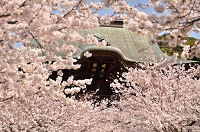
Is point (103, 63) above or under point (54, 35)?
under

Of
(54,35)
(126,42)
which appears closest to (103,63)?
(126,42)

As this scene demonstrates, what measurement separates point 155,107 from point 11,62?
484 centimetres

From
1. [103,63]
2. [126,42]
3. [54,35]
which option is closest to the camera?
[54,35]

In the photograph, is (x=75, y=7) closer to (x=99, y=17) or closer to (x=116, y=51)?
(x=99, y=17)

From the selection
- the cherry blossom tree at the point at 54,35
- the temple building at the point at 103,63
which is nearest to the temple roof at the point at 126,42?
the temple building at the point at 103,63

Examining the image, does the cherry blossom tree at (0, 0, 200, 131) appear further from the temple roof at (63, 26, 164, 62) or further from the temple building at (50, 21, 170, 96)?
the temple roof at (63, 26, 164, 62)

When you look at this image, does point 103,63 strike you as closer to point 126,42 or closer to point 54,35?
point 126,42

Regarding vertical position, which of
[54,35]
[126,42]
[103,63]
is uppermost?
[126,42]

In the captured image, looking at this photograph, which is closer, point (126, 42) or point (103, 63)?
point (103, 63)

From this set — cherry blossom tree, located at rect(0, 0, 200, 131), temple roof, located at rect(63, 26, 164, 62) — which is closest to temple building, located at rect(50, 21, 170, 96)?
temple roof, located at rect(63, 26, 164, 62)

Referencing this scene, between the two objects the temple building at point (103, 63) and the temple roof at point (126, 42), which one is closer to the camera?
the temple building at point (103, 63)

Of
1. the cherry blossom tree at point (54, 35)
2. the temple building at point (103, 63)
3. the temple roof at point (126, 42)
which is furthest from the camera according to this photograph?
the temple roof at point (126, 42)

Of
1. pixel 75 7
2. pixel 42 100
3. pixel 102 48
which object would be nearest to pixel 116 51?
pixel 102 48

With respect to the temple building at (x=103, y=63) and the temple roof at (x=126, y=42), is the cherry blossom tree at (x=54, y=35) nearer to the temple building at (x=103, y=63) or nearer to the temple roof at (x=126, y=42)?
the temple building at (x=103, y=63)
